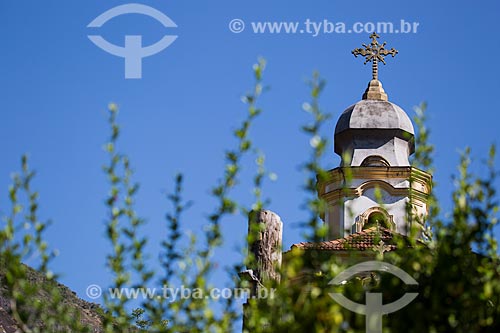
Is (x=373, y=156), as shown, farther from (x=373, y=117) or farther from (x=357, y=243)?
(x=357, y=243)

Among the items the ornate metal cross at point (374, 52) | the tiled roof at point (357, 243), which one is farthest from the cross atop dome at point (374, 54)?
the tiled roof at point (357, 243)

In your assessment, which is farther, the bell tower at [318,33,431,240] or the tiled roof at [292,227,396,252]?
the bell tower at [318,33,431,240]

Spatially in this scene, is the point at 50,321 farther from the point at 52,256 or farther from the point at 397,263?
the point at 397,263

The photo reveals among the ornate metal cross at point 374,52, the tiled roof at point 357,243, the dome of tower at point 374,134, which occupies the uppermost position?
the ornate metal cross at point 374,52

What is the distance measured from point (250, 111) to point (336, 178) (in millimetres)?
20325

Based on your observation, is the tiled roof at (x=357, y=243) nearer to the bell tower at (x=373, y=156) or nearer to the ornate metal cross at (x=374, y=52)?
the bell tower at (x=373, y=156)

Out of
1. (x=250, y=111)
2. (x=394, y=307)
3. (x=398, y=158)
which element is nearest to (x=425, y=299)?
(x=394, y=307)

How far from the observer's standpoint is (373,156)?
2956 cm

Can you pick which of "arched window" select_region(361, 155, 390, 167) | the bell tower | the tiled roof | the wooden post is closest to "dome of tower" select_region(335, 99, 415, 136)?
the bell tower

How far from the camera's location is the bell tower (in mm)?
27453

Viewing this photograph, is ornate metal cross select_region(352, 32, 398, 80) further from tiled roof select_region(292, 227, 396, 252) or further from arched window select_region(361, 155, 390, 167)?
tiled roof select_region(292, 227, 396, 252)

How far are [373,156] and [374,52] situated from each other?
424 centimetres

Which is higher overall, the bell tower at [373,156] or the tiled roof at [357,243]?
→ the bell tower at [373,156]

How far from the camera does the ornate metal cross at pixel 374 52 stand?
106 feet
